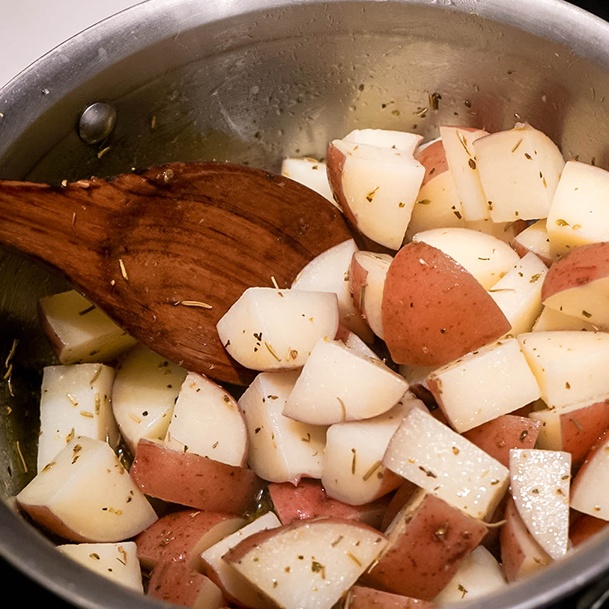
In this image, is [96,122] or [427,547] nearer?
[427,547]

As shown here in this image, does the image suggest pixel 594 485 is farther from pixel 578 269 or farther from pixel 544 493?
pixel 578 269

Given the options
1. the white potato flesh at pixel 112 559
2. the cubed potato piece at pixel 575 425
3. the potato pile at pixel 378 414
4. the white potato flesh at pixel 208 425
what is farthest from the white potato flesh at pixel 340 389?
the white potato flesh at pixel 112 559

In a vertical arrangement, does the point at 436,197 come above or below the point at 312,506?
above

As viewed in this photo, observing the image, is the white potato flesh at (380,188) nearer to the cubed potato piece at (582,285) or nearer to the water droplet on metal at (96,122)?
the cubed potato piece at (582,285)

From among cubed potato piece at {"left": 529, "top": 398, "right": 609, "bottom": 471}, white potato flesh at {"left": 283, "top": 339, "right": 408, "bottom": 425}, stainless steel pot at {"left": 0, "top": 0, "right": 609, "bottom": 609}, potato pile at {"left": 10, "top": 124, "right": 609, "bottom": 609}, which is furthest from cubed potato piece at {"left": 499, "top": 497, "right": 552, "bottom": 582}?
stainless steel pot at {"left": 0, "top": 0, "right": 609, "bottom": 609}

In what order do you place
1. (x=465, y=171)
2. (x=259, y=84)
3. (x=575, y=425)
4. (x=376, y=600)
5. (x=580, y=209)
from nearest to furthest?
1. (x=376, y=600)
2. (x=575, y=425)
3. (x=580, y=209)
4. (x=465, y=171)
5. (x=259, y=84)

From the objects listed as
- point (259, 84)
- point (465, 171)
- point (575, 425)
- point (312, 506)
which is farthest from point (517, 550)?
point (259, 84)

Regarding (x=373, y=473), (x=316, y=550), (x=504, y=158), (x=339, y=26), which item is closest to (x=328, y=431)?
(x=373, y=473)
